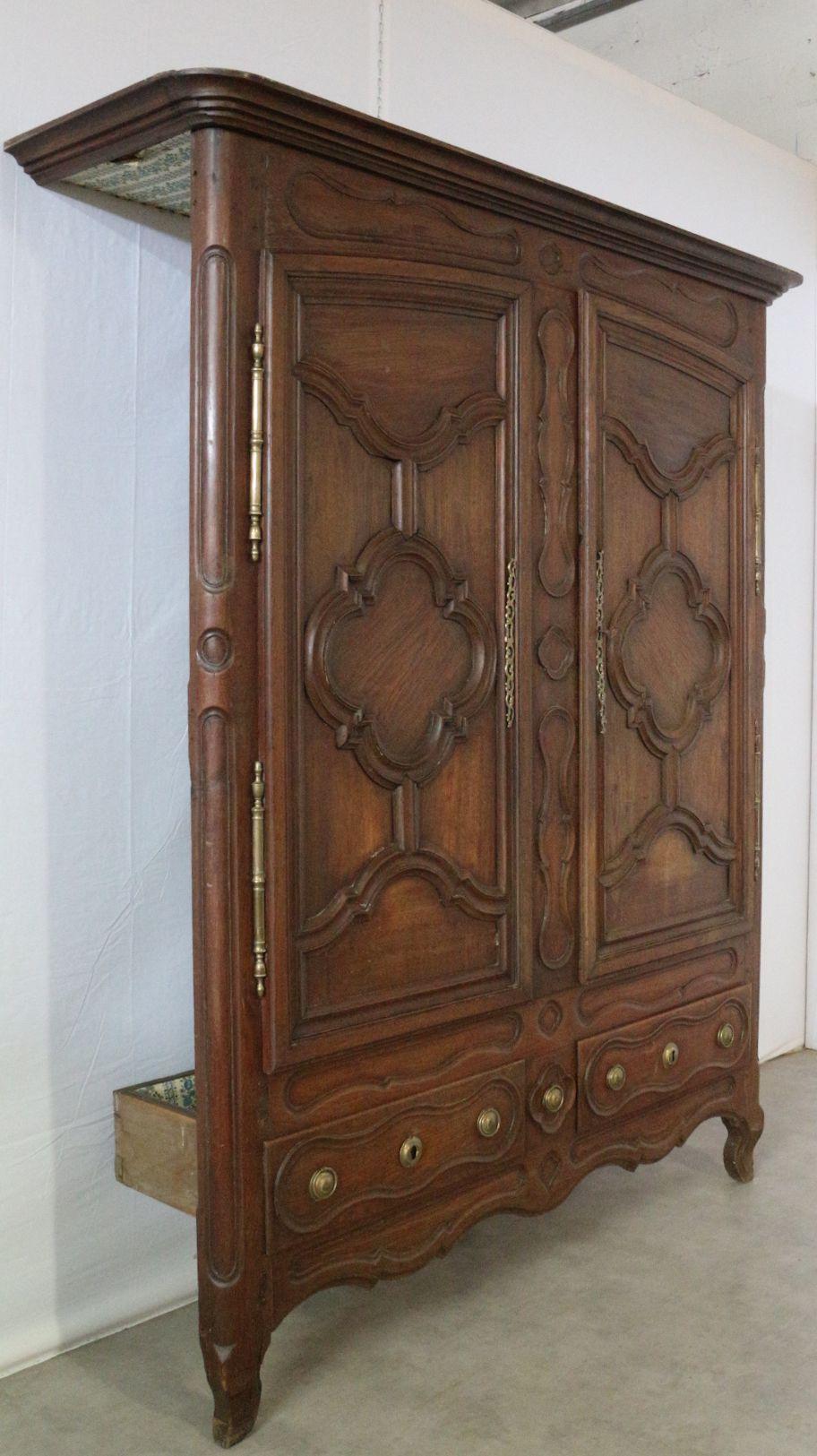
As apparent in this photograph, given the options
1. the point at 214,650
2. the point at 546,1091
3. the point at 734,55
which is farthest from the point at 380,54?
the point at 546,1091

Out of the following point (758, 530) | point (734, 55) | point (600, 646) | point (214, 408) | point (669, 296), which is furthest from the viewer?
point (734, 55)

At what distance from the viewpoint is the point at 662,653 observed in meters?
2.77

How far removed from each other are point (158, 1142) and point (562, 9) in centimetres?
387

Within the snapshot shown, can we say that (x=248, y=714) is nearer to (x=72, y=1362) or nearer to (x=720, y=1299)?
(x=72, y=1362)

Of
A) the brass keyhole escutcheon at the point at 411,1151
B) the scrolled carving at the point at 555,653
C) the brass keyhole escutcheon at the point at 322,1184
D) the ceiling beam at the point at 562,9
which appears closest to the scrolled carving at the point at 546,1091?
the brass keyhole escutcheon at the point at 411,1151

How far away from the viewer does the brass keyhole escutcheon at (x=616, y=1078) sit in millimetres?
2678

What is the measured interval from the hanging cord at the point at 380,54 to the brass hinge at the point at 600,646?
1086mm

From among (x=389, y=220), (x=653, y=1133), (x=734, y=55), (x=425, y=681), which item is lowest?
(x=653, y=1133)

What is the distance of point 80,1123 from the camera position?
7.78 feet

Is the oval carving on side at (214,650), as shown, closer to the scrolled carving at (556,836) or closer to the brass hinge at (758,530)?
the scrolled carving at (556,836)

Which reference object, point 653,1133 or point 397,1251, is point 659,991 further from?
point 397,1251

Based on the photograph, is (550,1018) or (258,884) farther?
(550,1018)

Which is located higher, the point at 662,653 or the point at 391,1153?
the point at 662,653

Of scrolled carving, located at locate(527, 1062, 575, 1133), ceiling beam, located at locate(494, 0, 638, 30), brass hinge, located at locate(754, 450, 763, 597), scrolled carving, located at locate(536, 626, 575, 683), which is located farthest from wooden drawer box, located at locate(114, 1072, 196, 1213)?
ceiling beam, located at locate(494, 0, 638, 30)
